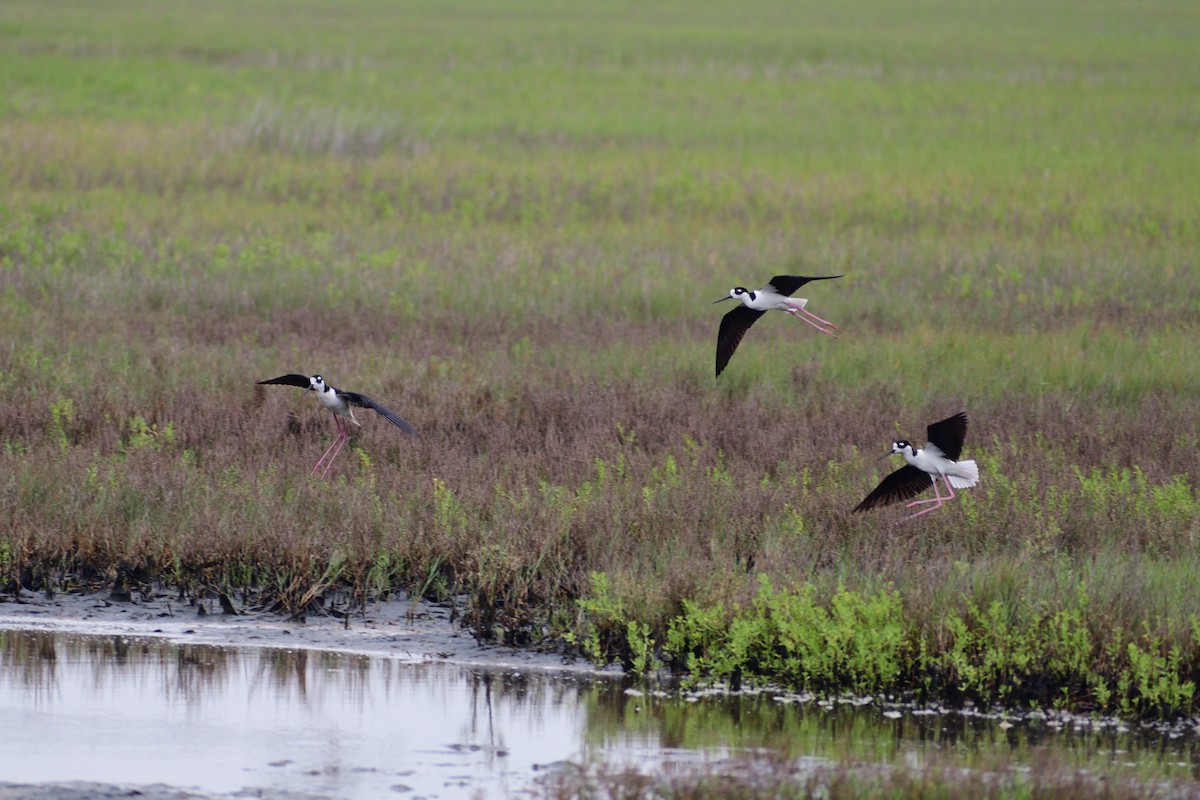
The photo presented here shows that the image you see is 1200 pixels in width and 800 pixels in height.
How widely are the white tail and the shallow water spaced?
1500mm

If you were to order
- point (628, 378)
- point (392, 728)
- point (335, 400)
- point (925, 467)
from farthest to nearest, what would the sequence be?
point (628, 378) < point (335, 400) < point (925, 467) < point (392, 728)

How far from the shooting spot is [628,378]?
1070cm

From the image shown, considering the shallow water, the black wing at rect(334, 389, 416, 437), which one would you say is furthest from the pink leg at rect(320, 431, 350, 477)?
the shallow water

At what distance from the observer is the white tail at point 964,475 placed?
23.4ft

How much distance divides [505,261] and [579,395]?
5503 mm

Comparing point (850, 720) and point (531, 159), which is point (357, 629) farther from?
point (531, 159)

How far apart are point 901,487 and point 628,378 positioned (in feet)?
12.4

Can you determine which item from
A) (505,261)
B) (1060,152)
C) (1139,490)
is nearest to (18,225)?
(505,261)

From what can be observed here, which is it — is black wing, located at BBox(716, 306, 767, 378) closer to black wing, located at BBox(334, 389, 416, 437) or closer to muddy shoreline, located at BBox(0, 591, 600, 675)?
black wing, located at BBox(334, 389, 416, 437)

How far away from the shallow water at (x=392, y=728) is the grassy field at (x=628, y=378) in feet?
0.99

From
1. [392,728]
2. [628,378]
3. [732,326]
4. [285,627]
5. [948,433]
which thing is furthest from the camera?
[628,378]

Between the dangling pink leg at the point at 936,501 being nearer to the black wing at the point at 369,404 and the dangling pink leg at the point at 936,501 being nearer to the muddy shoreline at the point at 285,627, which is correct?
the muddy shoreline at the point at 285,627

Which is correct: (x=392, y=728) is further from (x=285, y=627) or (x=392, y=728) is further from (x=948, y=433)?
(x=948, y=433)

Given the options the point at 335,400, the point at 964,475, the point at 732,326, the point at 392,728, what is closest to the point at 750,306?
the point at 732,326
